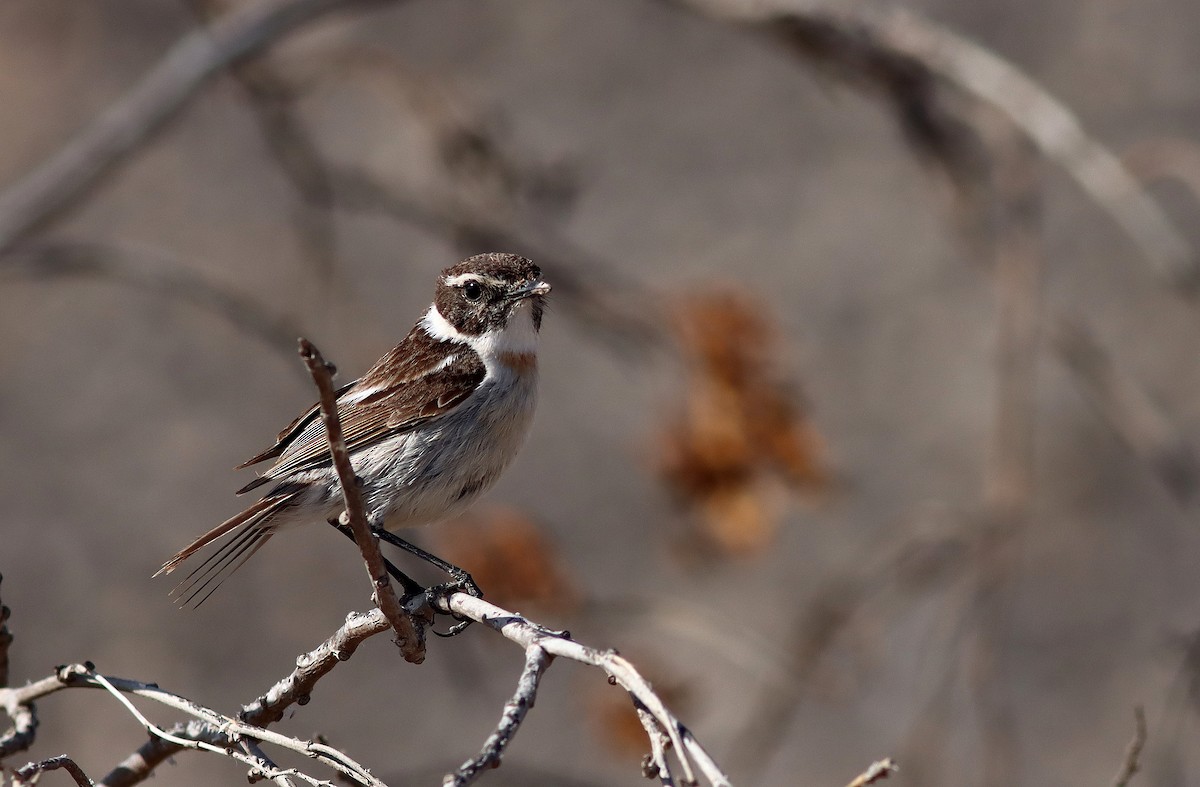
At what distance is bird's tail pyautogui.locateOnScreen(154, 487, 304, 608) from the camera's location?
132 inches

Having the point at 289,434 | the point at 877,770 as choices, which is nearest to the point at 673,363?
the point at 289,434

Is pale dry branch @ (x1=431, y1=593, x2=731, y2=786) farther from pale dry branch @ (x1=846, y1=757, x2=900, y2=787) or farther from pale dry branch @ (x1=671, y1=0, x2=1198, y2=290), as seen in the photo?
pale dry branch @ (x1=671, y1=0, x2=1198, y2=290)

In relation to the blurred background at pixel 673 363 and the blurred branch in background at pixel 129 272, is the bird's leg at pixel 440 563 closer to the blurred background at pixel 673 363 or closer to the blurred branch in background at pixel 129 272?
the blurred background at pixel 673 363

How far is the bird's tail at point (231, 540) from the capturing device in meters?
3.36

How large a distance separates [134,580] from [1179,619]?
20.4 feet

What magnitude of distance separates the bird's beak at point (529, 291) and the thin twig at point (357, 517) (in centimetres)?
117

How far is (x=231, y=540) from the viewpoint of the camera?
3656 millimetres

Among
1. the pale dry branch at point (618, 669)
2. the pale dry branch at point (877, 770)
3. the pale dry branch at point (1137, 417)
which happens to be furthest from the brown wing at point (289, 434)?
the pale dry branch at point (1137, 417)

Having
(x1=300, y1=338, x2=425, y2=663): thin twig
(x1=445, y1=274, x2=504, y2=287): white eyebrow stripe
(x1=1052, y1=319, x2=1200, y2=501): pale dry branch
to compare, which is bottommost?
(x1=300, y1=338, x2=425, y2=663): thin twig

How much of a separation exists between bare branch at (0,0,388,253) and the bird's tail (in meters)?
1.83

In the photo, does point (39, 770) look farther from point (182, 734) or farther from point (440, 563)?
point (440, 563)

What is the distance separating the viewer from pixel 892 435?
30.2ft

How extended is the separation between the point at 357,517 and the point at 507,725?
1.89ft

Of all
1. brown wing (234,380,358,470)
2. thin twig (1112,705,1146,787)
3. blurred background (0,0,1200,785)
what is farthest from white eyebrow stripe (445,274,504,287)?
thin twig (1112,705,1146,787)
